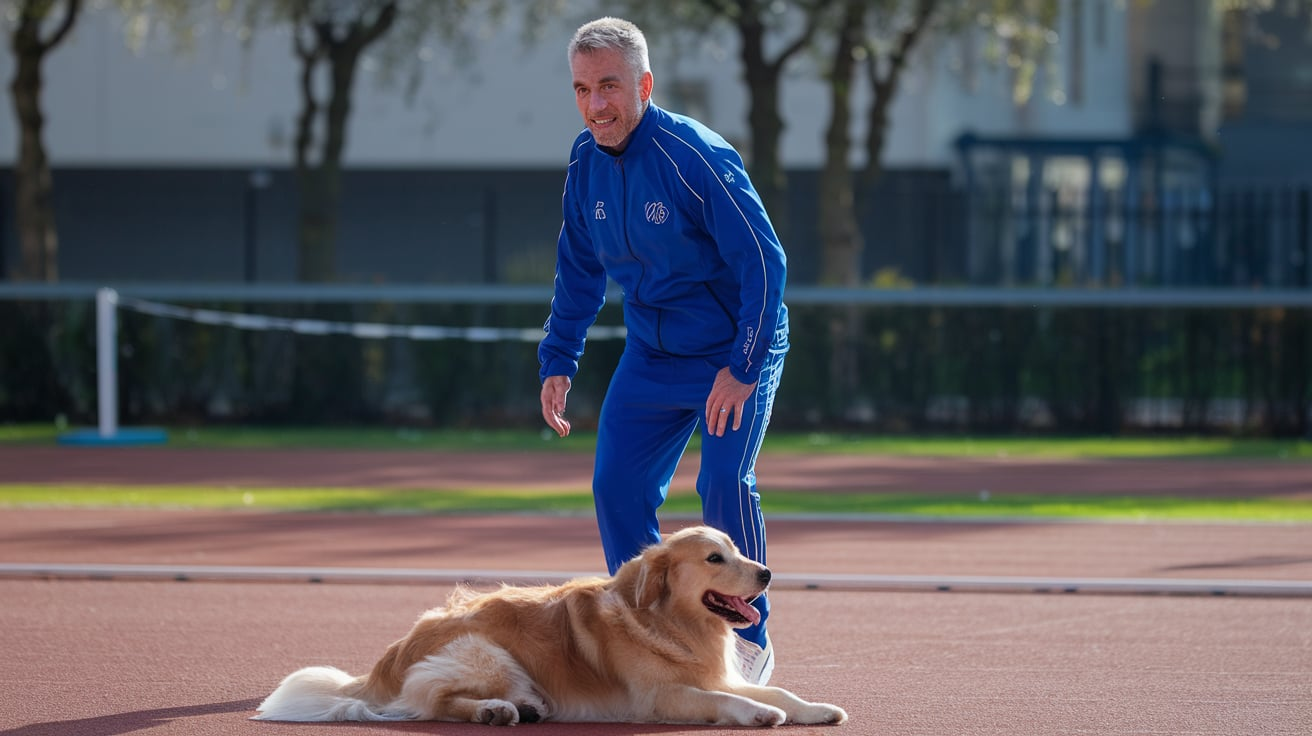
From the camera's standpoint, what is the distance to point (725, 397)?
19.1 feet

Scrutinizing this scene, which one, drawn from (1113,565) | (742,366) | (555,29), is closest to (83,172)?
(555,29)

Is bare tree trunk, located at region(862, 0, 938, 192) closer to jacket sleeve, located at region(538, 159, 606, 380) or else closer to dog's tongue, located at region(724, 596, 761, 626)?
jacket sleeve, located at region(538, 159, 606, 380)

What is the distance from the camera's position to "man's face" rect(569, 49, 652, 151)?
5.77 metres

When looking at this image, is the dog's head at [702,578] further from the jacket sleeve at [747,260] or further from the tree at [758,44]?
the tree at [758,44]

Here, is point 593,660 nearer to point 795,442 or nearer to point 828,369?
point 795,442

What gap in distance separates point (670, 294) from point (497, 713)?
1.59 m

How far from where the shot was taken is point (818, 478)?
14.9m

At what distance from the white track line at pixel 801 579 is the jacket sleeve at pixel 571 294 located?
2401 mm

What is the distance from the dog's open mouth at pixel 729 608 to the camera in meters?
5.50

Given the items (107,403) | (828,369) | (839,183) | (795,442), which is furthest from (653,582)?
(839,183)

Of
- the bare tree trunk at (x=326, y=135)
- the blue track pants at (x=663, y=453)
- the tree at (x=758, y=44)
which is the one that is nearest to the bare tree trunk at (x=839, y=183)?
the tree at (x=758, y=44)

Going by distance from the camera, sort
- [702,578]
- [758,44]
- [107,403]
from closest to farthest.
Result: 1. [702,578]
2. [107,403]
3. [758,44]

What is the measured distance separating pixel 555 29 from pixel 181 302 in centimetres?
1058

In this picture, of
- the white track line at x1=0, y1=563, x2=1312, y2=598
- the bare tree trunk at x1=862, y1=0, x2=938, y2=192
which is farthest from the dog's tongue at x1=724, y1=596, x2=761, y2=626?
the bare tree trunk at x1=862, y1=0, x2=938, y2=192
